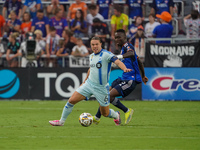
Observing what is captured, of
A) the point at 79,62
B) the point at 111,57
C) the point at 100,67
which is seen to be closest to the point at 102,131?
the point at 100,67

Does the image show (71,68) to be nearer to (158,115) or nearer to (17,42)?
(17,42)

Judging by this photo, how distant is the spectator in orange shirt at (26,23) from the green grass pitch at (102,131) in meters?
6.19

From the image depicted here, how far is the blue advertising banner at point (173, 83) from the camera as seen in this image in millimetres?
A: 18234

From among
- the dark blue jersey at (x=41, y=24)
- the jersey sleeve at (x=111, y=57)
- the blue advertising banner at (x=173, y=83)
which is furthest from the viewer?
the dark blue jersey at (x=41, y=24)

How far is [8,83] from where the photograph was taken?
1856 cm

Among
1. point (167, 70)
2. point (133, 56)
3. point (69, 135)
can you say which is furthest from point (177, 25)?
point (69, 135)

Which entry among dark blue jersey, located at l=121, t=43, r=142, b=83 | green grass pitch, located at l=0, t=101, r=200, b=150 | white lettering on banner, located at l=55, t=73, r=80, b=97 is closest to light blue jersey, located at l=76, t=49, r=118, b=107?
green grass pitch, located at l=0, t=101, r=200, b=150

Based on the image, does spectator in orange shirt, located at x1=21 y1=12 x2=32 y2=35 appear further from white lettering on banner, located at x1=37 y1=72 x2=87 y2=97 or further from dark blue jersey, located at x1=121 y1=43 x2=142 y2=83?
dark blue jersey, located at x1=121 y1=43 x2=142 y2=83

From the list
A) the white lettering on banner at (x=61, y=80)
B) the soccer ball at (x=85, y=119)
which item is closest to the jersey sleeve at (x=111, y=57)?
the soccer ball at (x=85, y=119)

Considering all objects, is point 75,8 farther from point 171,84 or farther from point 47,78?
point 171,84

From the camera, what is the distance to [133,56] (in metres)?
10.6

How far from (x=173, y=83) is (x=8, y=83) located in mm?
6440

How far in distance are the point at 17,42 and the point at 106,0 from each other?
4.32m

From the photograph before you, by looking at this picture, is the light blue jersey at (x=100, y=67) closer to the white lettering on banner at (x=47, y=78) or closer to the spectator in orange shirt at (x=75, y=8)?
the white lettering on banner at (x=47, y=78)
